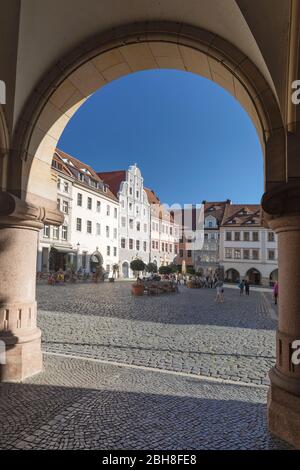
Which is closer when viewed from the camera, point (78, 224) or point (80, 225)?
point (78, 224)

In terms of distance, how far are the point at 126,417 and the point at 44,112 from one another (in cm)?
416

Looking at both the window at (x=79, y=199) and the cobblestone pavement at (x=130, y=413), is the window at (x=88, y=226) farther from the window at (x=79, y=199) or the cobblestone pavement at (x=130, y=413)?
the cobblestone pavement at (x=130, y=413)

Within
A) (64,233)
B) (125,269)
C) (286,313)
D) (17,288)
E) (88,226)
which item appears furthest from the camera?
(125,269)

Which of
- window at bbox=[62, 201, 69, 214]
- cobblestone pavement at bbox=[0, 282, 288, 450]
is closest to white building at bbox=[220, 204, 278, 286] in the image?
window at bbox=[62, 201, 69, 214]

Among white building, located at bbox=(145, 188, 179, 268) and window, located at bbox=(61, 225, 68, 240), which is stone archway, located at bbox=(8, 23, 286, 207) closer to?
window, located at bbox=(61, 225, 68, 240)

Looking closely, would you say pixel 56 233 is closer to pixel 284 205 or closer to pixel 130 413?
pixel 130 413


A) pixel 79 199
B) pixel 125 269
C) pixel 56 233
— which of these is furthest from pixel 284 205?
pixel 125 269

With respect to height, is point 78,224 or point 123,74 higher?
point 78,224

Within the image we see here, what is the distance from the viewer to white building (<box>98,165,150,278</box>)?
5081cm

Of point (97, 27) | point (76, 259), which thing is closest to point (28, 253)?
point (97, 27)

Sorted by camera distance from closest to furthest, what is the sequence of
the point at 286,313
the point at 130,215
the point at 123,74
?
the point at 286,313 → the point at 123,74 → the point at 130,215

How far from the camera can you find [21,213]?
471cm

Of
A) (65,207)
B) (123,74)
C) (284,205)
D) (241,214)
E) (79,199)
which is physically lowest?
(284,205)

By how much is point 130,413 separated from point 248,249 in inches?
1955
